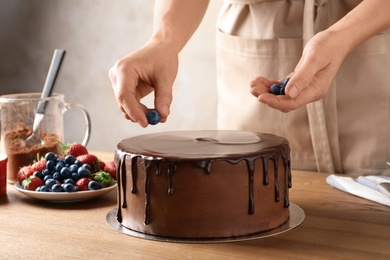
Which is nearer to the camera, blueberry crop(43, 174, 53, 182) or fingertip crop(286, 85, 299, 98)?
fingertip crop(286, 85, 299, 98)

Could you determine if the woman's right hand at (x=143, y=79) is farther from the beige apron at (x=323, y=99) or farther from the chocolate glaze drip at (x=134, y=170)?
the beige apron at (x=323, y=99)

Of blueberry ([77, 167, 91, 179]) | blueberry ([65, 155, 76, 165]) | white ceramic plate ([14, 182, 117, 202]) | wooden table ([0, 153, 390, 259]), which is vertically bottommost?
wooden table ([0, 153, 390, 259])

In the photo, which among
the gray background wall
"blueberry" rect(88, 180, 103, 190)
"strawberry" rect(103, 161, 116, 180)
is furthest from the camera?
the gray background wall

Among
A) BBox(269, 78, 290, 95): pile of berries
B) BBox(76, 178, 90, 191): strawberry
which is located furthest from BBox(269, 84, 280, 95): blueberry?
BBox(76, 178, 90, 191): strawberry

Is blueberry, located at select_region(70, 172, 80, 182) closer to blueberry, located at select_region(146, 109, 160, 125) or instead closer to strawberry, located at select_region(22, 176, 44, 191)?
strawberry, located at select_region(22, 176, 44, 191)

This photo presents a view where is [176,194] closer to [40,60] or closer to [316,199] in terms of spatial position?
[316,199]

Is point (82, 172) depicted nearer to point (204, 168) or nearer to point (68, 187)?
point (68, 187)

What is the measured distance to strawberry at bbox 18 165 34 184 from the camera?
173cm

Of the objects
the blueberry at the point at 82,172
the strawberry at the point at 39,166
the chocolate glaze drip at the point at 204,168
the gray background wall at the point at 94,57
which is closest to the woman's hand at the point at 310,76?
the chocolate glaze drip at the point at 204,168

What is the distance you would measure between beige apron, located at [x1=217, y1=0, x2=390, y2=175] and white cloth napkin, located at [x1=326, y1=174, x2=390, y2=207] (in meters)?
0.20

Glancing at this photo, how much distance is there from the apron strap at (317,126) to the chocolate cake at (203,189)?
49 centimetres

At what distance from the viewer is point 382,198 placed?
1.58 meters

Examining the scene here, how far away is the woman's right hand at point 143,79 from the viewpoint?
1.56 m

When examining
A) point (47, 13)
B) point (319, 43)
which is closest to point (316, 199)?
point (319, 43)
